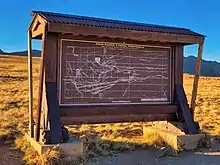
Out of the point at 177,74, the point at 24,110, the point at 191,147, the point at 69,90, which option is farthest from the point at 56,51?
the point at 24,110

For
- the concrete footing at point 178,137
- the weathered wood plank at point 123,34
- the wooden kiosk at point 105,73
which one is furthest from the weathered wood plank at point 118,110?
the weathered wood plank at point 123,34

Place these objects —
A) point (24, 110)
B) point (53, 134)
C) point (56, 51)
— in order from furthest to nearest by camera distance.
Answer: point (24, 110) < point (56, 51) < point (53, 134)

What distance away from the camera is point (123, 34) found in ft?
25.0

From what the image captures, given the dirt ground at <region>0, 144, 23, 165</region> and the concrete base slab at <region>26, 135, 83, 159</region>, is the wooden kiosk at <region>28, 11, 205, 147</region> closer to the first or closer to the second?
the concrete base slab at <region>26, 135, 83, 159</region>

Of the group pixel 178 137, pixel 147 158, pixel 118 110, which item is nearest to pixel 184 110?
pixel 178 137

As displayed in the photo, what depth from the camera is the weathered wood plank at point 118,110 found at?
7.49 m

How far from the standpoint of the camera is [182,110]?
28.2 feet

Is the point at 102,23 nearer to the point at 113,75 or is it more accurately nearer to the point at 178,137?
the point at 113,75

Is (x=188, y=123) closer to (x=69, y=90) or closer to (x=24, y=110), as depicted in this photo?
(x=69, y=90)

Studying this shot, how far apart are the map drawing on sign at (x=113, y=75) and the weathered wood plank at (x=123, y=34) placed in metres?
0.55

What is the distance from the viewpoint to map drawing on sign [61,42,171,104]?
7.67 m

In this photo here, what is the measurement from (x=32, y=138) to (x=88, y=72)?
1997mm

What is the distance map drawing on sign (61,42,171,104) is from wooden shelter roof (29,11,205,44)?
0.56m

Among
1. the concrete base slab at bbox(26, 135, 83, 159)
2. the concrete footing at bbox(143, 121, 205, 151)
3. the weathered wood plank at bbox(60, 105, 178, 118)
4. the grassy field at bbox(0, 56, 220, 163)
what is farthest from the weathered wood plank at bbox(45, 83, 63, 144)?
the concrete footing at bbox(143, 121, 205, 151)
